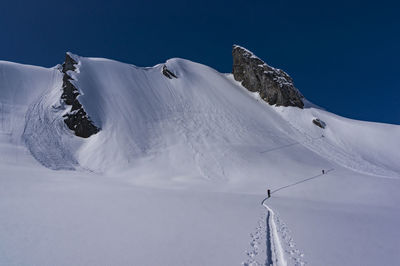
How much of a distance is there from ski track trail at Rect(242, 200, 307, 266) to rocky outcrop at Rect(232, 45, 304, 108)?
4174cm

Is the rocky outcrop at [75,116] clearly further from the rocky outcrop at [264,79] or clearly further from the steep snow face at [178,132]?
the rocky outcrop at [264,79]

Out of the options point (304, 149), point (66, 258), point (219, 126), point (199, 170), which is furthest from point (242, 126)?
Result: point (66, 258)

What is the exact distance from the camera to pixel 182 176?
811 inches

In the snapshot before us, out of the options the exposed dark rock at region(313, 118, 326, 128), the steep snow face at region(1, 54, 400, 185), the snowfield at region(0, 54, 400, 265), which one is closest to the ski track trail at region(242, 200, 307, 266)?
the snowfield at region(0, 54, 400, 265)

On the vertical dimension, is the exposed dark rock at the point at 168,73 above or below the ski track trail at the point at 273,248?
above

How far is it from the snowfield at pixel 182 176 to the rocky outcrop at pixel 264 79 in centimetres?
281

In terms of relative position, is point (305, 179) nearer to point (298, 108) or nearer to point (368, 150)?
point (368, 150)

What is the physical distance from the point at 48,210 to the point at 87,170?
16.9m

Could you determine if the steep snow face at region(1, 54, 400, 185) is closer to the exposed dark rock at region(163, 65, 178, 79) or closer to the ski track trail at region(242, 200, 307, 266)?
the exposed dark rock at region(163, 65, 178, 79)

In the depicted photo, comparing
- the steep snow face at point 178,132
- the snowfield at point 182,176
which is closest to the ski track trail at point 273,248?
the snowfield at point 182,176

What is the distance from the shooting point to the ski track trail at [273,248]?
4172 mm

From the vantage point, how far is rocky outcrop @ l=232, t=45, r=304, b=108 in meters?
45.2

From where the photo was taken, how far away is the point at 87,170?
2134 centimetres

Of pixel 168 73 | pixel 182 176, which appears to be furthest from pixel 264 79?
pixel 182 176
